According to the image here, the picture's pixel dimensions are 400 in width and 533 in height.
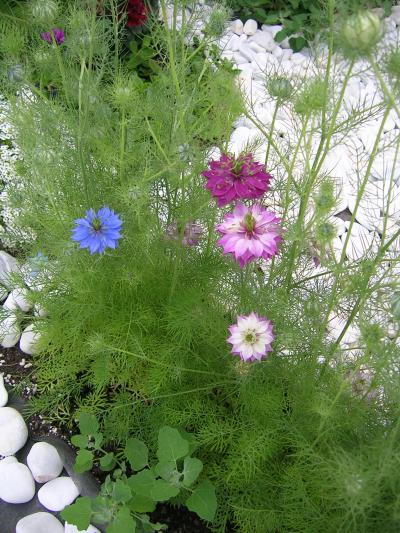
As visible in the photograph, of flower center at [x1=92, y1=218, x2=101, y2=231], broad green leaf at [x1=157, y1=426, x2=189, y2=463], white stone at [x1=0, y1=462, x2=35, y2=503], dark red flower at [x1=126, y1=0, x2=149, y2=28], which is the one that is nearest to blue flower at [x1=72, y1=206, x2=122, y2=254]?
flower center at [x1=92, y1=218, x2=101, y2=231]

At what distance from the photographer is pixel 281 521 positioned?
3.29 ft

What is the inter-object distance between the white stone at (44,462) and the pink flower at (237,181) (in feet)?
2.15

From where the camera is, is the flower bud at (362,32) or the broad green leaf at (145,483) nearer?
the flower bud at (362,32)

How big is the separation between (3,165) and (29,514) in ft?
2.97

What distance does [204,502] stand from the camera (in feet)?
3.18

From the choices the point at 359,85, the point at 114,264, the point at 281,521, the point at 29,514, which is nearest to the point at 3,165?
the point at 114,264

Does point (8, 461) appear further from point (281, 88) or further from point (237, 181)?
point (281, 88)

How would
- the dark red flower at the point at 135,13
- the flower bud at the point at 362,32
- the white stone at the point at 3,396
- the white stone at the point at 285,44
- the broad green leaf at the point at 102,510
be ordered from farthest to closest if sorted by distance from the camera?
the white stone at the point at 285,44 → the dark red flower at the point at 135,13 → the white stone at the point at 3,396 → the broad green leaf at the point at 102,510 → the flower bud at the point at 362,32

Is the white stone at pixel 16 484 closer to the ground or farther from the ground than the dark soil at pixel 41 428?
closer to the ground

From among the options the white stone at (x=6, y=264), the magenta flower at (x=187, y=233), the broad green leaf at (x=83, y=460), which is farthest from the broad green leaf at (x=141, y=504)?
the white stone at (x=6, y=264)

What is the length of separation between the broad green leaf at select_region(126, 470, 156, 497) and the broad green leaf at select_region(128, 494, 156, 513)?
0.03 m

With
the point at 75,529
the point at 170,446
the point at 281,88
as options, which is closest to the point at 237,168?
the point at 281,88

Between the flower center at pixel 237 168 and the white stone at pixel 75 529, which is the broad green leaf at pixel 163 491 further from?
the flower center at pixel 237 168

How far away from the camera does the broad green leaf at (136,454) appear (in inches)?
40.7
